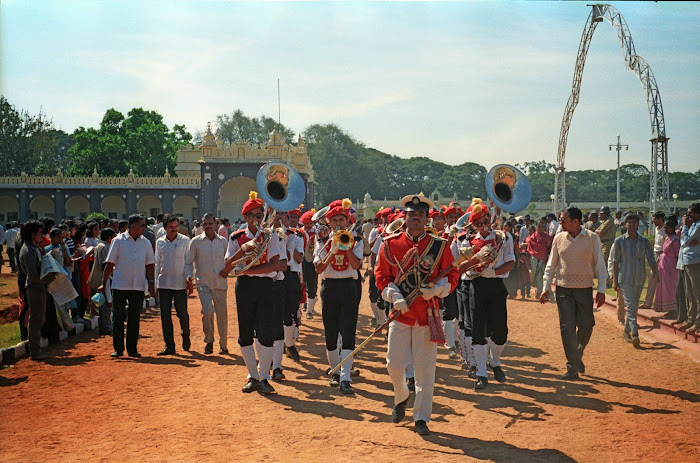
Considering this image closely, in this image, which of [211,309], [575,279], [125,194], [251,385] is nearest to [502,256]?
[575,279]

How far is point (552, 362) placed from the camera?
30.3ft

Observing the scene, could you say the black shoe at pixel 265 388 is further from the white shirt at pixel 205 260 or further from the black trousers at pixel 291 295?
the white shirt at pixel 205 260

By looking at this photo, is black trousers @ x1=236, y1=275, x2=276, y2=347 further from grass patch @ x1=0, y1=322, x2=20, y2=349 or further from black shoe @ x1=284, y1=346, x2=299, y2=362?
grass patch @ x1=0, y1=322, x2=20, y2=349

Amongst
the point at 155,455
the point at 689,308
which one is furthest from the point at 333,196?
the point at 155,455

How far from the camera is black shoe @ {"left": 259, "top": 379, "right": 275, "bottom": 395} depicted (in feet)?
24.4

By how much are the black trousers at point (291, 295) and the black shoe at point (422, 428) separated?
356cm

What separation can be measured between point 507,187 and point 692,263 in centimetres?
335

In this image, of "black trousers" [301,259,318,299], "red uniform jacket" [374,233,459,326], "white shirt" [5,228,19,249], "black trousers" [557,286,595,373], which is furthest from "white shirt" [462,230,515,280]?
"white shirt" [5,228,19,249]

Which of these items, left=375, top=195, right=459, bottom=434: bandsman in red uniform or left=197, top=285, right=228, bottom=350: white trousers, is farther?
left=197, top=285, right=228, bottom=350: white trousers

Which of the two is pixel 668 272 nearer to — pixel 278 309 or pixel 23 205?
pixel 278 309

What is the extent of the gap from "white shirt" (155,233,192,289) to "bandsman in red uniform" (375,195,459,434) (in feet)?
14.4

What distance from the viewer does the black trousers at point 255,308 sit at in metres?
7.43

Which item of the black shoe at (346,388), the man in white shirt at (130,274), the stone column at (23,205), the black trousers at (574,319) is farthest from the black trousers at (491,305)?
the stone column at (23,205)

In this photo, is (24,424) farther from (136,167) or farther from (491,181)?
(136,167)
